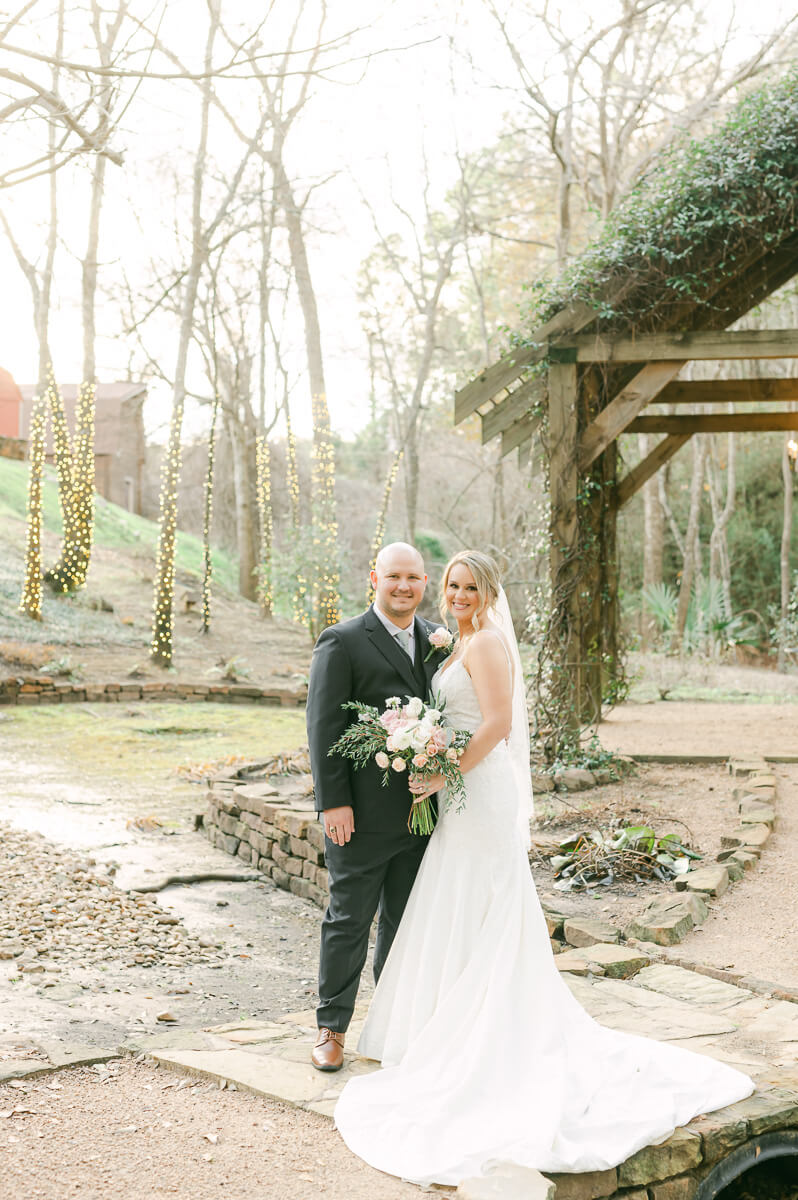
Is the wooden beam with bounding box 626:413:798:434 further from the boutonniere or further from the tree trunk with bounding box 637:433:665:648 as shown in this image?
the boutonniere

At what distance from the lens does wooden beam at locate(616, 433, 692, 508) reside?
1155 centimetres

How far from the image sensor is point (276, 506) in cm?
3369

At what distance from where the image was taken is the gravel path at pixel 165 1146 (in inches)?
122

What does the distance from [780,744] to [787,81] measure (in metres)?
5.91

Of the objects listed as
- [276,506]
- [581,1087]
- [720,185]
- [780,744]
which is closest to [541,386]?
[720,185]

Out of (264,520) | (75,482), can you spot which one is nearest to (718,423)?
(75,482)

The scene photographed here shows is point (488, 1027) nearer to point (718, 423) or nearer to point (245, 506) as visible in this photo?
point (718, 423)

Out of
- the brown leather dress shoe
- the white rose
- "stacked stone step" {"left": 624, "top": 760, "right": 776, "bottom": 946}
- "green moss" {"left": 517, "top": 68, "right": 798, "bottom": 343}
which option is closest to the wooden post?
A: "green moss" {"left": 517, "top": 68, "right": 798, "bottom": 343}

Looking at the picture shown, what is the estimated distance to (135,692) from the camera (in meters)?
15.6

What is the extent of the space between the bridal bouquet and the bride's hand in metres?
0.01

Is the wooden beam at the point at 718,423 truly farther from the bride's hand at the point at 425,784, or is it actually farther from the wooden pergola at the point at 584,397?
the bride's hand at the point at 425,784

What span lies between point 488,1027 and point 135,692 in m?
12.7

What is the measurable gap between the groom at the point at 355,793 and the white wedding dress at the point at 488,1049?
141 millimetres

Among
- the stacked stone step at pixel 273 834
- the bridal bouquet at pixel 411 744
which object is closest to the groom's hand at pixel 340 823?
the bridal bouquet at pixel 411 744
